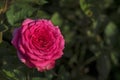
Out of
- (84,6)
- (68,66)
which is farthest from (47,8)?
(84,6)

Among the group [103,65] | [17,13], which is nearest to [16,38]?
[17,13]

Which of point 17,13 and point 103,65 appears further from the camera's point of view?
point 103,65

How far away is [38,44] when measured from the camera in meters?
1.41

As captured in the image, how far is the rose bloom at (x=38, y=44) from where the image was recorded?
138 centimetres

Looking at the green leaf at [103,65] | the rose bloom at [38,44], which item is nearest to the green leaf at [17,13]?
the rose bloom at [38,44]

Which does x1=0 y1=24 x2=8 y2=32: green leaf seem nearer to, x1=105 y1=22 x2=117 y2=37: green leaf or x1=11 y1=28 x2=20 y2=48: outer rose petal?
x1=11 y1=28 x2=20 y2=48: outer rose petal

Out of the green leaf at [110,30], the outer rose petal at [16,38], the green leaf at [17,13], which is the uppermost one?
the outer rose petal at [16,38]

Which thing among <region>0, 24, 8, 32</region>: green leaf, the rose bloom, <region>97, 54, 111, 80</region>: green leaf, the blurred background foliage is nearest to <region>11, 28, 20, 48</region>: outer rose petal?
the rose bloom

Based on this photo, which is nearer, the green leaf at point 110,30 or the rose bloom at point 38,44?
the rose bloom at point 38,44

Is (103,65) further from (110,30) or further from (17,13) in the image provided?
(17,13)

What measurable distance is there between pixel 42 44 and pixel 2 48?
28cm

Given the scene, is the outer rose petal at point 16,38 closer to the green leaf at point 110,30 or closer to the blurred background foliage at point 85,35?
the blurred background foliage at point 85,35

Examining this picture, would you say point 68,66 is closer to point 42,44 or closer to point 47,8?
point 47,8

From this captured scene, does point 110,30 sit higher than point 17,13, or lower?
lower
